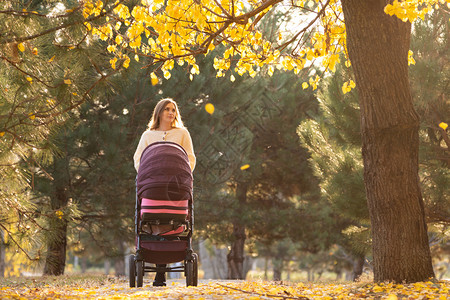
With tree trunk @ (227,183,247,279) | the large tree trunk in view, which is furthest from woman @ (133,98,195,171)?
tree trunk @ (227,183,247,279)

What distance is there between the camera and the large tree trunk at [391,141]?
5184 millimetres

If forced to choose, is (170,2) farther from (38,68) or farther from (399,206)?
(399,206)

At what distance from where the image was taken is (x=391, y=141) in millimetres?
5219

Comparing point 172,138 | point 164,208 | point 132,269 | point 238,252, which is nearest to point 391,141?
point 172,138

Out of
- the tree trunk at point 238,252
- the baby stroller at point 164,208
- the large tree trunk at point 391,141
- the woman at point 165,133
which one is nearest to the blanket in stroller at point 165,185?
the baby stroller at point 164,208

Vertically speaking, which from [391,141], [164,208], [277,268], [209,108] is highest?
[209,108]

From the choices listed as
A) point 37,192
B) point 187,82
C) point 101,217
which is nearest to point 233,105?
point 187,82

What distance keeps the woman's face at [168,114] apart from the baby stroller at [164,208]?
0.50 metres

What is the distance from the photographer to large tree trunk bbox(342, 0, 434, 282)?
5.18m

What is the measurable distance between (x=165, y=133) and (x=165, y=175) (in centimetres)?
72

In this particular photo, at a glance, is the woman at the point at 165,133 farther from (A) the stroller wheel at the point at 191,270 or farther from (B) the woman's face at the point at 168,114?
(A) the stroller wheel at the point at 191,270

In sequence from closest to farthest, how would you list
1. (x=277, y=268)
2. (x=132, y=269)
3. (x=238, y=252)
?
(x=132, y=269) → (x=238, y=252) → (x=277, y=268)

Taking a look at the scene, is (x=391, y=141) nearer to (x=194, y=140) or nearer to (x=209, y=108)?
(x=209, y=108)

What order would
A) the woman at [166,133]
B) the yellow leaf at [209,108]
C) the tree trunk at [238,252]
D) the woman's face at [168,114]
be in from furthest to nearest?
the tree trunk at [238,252]
the yellow leaf at [209,108]
the woman's face at [168,114]
the woman at [166,133]
